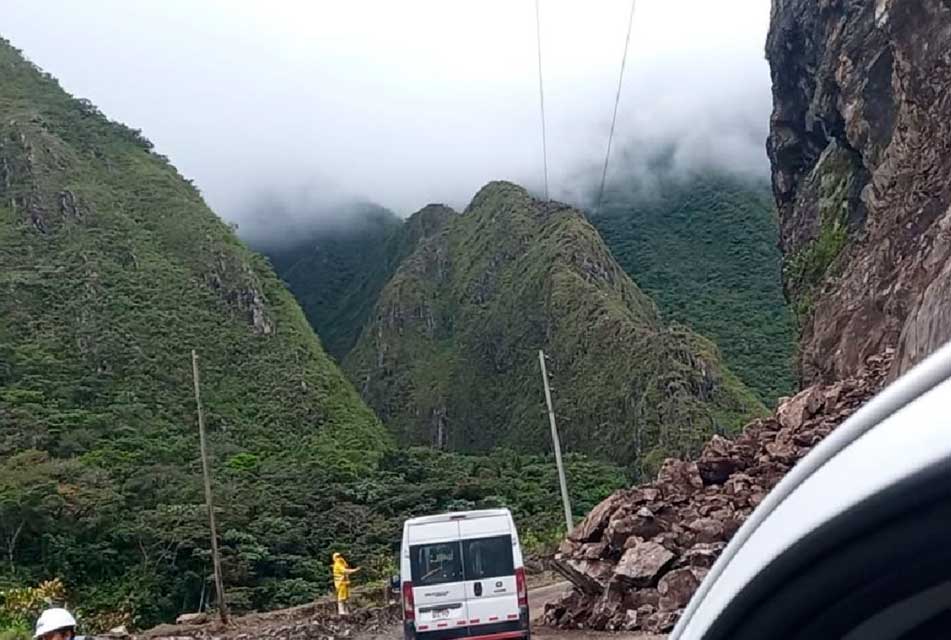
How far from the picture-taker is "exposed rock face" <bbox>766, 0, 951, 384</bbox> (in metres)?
19.4

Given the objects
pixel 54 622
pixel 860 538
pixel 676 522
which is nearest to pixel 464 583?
pixel 676 522

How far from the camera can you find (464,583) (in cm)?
1301

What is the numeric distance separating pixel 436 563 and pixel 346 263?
114m

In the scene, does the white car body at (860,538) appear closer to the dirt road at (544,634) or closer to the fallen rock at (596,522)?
the dirt road at (544,634)

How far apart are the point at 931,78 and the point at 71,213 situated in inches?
2592

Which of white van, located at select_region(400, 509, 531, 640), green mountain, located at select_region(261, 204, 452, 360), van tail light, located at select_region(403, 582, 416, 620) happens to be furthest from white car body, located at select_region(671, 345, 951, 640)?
green mountain, located at select_region(261, 204, 452, 360)

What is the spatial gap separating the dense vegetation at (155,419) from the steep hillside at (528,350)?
761 cm

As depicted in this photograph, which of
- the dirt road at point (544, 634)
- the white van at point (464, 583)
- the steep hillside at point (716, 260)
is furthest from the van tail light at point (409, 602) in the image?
the steep hillside at point (716, 260)

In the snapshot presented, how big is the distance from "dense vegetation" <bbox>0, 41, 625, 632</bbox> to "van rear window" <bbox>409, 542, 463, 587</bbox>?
10.1 metres

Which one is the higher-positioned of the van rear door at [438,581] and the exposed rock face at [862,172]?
the exposed rock face at [862,172]

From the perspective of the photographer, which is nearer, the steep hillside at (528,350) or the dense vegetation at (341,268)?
the steep hillside at (528,350)

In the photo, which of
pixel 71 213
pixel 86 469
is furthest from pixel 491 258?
pixel 86 469

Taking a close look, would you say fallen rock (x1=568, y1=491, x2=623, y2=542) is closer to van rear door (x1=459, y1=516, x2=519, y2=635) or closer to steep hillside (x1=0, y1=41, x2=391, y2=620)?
van rear door (x1=459, y1=516, x2=519, y2=635)

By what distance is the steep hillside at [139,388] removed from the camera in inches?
1379
